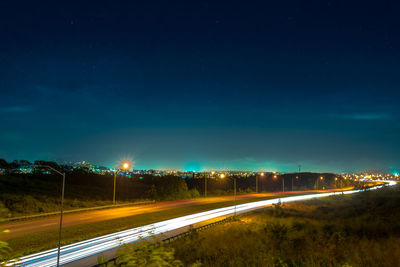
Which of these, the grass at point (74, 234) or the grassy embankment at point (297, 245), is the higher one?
the grassy embankment at point (297, 245)

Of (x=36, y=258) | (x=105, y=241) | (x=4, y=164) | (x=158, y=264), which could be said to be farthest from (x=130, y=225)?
(x=4, y=164)

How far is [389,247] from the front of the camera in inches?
730

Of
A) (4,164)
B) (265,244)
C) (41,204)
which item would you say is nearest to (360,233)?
(265,244)

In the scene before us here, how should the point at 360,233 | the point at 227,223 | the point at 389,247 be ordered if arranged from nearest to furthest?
the point at 389,247
the point at 360,233
the point at 227,223

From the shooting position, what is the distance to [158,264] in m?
5.80

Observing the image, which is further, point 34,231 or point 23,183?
point 23,183

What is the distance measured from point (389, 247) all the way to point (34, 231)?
27.4 m

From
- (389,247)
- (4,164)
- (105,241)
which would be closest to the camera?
(389,247)

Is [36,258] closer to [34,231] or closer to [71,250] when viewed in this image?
[71,250]

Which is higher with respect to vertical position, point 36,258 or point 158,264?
point 158,264

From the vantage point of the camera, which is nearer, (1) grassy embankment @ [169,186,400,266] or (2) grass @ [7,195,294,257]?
(1) grassy embankment @ [169,186,400,266]

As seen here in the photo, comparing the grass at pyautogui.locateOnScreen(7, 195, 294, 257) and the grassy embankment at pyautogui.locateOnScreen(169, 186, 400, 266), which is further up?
the grassy embankment at pyautogui.locateOnScreen(169, 186, 400, 266)

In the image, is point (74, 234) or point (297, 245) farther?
point (74, 234)

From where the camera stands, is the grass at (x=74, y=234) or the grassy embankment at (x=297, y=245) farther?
the grass at (x=74, y=234)
